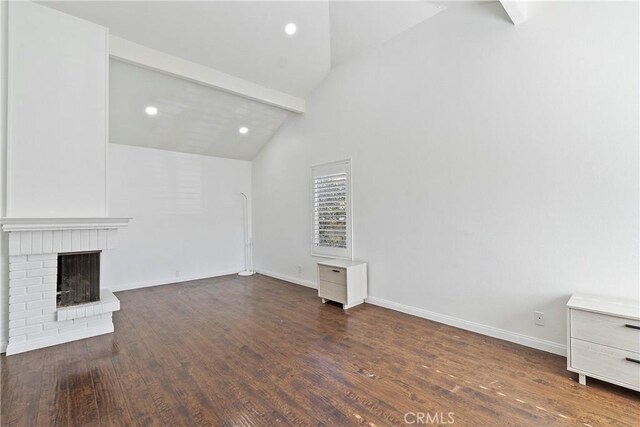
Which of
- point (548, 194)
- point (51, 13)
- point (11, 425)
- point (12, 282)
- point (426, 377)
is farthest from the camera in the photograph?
point (51, 13)

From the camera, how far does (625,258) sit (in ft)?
7.58

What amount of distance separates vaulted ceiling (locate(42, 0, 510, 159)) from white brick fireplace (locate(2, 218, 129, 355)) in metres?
2.15

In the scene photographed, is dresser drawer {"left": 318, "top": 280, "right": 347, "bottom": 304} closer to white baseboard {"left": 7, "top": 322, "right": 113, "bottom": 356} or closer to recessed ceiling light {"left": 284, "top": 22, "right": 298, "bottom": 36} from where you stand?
white baseboard {"left": 7, "top": 322, "right": 113, "bottom": 356}

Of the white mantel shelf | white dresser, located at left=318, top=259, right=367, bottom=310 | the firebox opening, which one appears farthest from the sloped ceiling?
the firebox opening

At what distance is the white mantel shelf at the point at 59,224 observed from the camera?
2.75 meters

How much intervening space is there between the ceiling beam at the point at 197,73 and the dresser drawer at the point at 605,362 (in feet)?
15.8

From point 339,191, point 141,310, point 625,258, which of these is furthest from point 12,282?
point 625,258

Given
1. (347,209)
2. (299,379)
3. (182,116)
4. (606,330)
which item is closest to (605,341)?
(606,330)

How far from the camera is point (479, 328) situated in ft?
10.1

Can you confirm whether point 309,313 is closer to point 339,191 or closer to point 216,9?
point 339,191

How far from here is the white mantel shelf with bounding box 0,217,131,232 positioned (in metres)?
2.75

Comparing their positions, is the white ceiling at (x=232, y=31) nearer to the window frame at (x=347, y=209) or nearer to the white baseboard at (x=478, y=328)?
the window frame at (x=347, y=209)

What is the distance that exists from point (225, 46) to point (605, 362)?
5005 mm

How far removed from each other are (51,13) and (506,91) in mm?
4784
